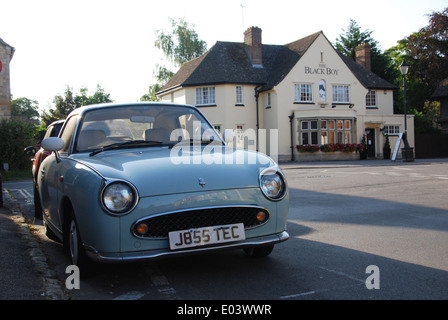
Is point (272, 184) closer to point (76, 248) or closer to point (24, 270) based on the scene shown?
point (76, 248)

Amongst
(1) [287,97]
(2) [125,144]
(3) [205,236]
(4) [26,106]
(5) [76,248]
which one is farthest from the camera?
(4) [26,106]

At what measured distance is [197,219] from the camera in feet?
12.9

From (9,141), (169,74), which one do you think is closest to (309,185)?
(9,141)

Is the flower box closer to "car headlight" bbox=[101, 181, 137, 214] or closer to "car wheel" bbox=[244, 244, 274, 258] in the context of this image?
"car wheel" bbox=[244, 244, 274, 258]

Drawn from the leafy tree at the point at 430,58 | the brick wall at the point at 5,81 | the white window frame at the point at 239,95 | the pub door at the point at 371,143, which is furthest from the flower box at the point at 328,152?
the brick wall at the point at 5,81

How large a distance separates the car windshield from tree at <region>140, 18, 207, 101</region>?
A: 5002cm

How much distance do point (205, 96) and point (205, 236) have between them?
34.3m

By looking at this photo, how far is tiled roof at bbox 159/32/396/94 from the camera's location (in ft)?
121

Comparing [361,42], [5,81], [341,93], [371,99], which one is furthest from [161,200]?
[361,42]

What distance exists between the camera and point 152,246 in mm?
3816

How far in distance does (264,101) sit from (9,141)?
67.0 feet


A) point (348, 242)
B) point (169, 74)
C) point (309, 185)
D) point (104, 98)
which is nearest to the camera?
point (348, 242)

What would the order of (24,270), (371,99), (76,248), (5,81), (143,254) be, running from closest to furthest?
(143,254)
(76,248)
(24,270)
(5,81)
(371,99)
